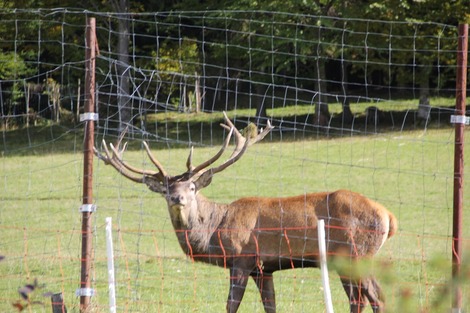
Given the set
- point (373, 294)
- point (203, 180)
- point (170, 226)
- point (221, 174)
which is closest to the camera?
point (373, 294)

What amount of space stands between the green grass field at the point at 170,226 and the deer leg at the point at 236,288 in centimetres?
52

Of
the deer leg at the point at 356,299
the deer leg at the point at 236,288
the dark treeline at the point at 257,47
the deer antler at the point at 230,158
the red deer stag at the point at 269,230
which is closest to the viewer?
the deer leg at the point at 356,299

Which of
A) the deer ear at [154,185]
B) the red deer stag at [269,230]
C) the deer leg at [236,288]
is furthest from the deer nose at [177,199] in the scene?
the deer leg at [236,288]

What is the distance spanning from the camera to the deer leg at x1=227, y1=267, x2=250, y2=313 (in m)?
7.47

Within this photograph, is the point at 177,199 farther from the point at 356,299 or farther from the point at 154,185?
the point at 356,299

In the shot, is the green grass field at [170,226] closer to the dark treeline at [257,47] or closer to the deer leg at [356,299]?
the deer leg at [356,299]

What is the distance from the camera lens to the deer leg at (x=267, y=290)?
25.4 ft

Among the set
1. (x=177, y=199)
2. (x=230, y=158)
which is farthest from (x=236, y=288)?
(x=230, y=158)

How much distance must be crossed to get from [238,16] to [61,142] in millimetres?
6349

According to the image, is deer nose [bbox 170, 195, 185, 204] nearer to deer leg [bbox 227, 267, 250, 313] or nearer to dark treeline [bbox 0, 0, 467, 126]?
deer leg [bbox 227, 267, 250, 313]

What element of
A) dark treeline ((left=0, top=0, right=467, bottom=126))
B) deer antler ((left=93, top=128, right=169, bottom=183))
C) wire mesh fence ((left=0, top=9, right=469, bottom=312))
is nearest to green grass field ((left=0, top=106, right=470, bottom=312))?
wire mesh fence ((left=0, top=9, right=469, bottom=312))

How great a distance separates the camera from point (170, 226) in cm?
1491

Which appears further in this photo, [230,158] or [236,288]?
Answer: [230,158]

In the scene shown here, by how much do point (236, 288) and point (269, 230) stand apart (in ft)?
2.02
